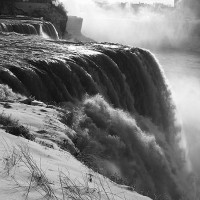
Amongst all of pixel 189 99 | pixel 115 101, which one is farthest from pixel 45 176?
pixel 189 99

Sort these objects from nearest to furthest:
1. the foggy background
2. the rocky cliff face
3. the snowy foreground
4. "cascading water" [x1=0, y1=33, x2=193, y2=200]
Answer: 1. the snowy foreground
2. "cascading water" [x1=0, y1=33, x2=193, y2=200]
3. the rocky cliff face
4. the foggy background

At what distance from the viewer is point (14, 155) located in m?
3.73

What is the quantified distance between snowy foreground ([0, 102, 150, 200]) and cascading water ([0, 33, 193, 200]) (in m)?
1.40

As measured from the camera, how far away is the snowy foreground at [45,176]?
310 centimetres

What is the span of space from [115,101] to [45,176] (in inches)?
342

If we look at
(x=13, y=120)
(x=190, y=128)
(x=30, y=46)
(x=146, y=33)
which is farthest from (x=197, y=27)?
(x=13, y=120)

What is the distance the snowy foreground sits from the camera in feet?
10.2

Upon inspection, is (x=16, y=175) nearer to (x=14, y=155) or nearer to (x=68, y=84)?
(x=14, y=155)

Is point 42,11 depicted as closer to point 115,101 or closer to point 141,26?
point 115,101

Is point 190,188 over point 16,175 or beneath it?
beneath

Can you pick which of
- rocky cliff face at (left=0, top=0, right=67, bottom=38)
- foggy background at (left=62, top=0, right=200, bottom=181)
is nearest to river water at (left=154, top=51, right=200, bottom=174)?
foggy background at (left=62, top=0, right=200, bottom=181)

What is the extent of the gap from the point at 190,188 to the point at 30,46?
319 inches

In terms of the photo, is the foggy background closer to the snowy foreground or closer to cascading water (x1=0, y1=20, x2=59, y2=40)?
cascading water (x1=0, y1=20, x2=59, y2=40)


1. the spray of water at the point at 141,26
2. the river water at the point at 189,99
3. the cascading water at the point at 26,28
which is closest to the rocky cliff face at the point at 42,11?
the cascading water at the point at 26,28
